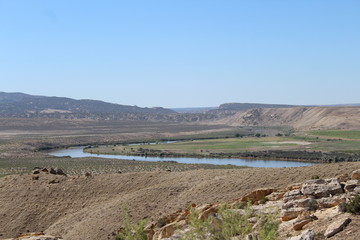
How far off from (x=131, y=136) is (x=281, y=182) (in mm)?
104658

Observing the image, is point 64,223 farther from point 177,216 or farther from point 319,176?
point 319,176

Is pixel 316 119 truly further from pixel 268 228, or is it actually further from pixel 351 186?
pixel 268 228

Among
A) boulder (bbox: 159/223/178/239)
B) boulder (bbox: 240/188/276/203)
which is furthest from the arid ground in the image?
boulder (bbox: 159/223/178/239)

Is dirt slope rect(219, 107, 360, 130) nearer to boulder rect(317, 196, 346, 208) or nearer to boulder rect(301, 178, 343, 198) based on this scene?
boulder rect(301, 178, 343, 198)

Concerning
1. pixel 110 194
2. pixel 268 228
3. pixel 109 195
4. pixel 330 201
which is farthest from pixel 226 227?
pixel 110 194

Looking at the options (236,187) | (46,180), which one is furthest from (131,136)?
(236,187)

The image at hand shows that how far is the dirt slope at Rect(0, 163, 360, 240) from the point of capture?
87.7 feet

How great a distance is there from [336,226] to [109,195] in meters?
20.1

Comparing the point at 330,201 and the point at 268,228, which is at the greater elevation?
Answer: the point at 268,228

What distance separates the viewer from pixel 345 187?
19.1 metres

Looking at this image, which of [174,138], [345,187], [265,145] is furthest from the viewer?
[174,138]

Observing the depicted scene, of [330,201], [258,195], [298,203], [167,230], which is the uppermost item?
[330,201]

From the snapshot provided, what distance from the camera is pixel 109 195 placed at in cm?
3222

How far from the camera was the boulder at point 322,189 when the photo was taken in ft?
62.0
